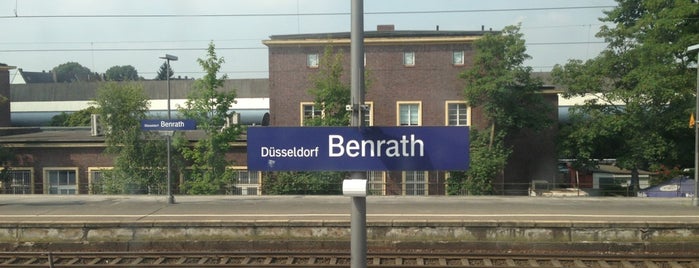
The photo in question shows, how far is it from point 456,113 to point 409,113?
241 centimetres

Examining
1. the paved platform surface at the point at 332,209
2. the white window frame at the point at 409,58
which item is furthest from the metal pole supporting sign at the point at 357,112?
the white window frame at the point at 409,58

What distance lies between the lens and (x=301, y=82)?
3067 cm

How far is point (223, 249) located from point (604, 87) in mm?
20216

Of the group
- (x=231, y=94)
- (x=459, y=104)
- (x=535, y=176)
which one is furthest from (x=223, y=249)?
(x=535, y=176)

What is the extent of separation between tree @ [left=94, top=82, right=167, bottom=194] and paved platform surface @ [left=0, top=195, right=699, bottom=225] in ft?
18.1

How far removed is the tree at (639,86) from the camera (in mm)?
23812

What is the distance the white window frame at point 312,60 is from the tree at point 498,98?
7.80 metres

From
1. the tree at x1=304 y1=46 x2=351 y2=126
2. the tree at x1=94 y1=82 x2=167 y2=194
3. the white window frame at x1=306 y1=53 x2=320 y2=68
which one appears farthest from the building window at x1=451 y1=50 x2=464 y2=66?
the tree at x1=94 y1=82 x2=167 y2=194

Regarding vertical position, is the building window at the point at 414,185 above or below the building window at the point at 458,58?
below

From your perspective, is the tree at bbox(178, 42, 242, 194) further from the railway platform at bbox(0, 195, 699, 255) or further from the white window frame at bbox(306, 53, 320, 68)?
the railway platform at bbox(0, 195, 699, 255)

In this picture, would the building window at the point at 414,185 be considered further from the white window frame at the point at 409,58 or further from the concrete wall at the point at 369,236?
the concrete wall at the point at 369,236

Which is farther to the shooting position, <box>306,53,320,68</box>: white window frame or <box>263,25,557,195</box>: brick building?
<box>306,53,320,68</box>: white window frame

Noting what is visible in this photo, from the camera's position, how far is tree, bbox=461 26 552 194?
2594 centimetres

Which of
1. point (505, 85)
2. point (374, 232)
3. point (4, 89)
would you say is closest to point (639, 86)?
point (505, 85)
